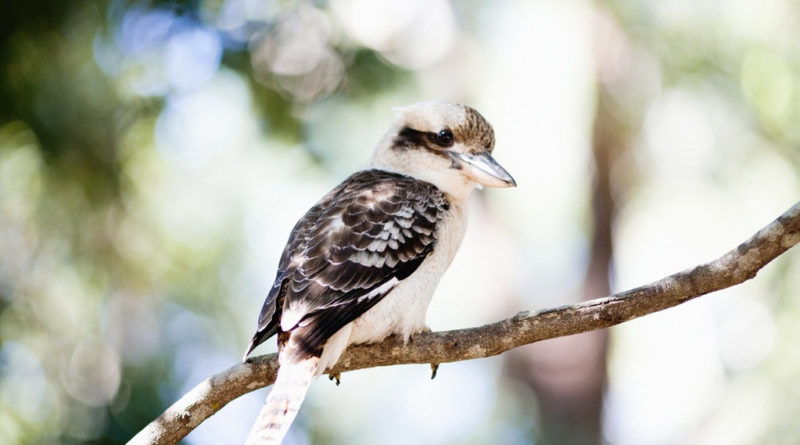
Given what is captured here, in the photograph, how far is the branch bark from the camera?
257cm

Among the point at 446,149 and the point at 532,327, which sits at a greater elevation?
the point at 446,149

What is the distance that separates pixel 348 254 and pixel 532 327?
720 mm

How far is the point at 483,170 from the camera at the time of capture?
141 inches

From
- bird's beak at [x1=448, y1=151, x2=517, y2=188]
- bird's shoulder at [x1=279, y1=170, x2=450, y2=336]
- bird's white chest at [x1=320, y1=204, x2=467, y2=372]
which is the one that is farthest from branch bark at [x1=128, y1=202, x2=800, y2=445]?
bird's beak at [x1=448, y1=151, x2=517, y2=188]

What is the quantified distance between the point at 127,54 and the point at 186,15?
15.9 inches

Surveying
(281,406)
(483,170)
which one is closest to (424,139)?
(483,170)

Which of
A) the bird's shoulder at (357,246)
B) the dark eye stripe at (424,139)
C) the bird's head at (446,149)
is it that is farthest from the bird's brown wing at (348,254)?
the dark eye stripe at (424,139)

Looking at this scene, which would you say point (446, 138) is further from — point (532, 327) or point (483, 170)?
point (532, 327)

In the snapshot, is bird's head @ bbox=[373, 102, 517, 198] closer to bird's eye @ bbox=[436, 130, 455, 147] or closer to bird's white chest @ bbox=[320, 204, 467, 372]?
bird's eye @ bbox=[436, 130, 455, 147]

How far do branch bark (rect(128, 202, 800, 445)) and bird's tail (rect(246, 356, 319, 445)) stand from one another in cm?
9

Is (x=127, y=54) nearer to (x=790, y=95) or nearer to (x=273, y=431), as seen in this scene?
(x=273, y=431)

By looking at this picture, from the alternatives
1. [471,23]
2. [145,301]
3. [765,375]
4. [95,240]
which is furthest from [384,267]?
[471,23]

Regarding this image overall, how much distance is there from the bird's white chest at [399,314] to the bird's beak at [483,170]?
285 mm

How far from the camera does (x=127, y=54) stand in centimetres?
539
